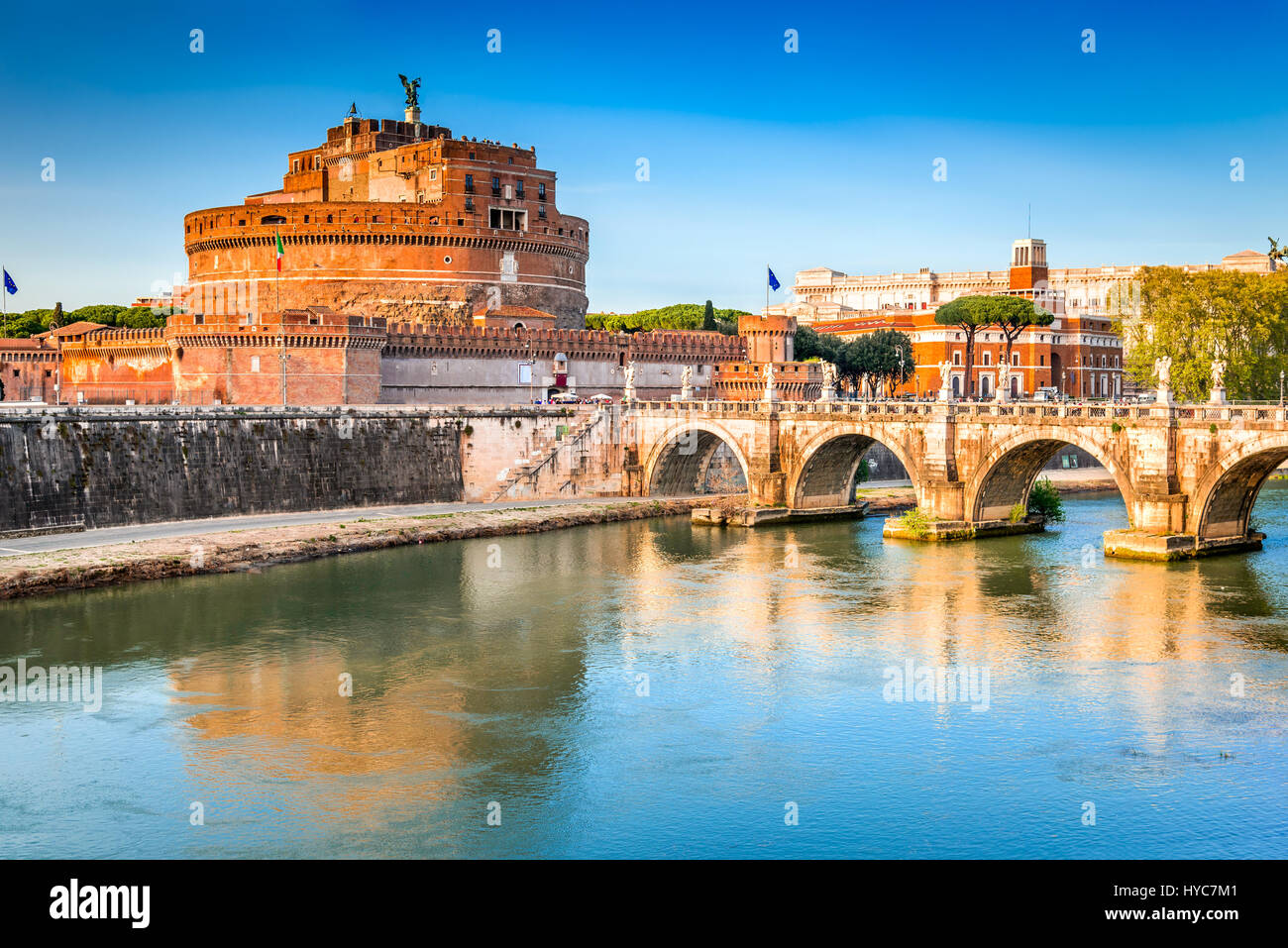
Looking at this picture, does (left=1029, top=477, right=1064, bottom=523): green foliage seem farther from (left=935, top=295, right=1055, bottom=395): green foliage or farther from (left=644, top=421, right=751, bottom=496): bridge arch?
(left=935, top=295, right=1055, bottom=395): green foliage

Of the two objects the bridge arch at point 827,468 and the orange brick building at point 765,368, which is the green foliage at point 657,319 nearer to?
the orange brick building at point 765,368

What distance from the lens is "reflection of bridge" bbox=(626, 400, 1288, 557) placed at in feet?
115

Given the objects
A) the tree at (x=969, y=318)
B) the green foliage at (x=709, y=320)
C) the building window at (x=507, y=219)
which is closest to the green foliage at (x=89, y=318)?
the building window at (x=507, y=219)

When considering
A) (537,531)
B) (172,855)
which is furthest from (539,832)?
(537,531)

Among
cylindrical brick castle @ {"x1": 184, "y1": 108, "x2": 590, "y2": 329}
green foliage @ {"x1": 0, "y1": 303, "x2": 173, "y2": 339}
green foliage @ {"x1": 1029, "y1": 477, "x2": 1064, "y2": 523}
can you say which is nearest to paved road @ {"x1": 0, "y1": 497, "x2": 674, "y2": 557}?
green foliage @ {"x1": 1029, "y1": 477, "x2": 1064, "y2": 523}

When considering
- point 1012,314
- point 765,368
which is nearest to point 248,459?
point 765,368

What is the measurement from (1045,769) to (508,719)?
881cm

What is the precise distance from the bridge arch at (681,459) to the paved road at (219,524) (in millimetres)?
2620

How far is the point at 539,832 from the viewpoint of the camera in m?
17.5

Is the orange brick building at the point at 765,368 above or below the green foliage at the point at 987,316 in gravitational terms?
below

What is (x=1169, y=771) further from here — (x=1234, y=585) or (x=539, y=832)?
(x=1234, y=585)

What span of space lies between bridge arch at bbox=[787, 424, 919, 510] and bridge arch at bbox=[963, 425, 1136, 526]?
5.17 meters

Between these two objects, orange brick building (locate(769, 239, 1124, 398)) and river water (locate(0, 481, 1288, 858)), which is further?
orange brick building (locate(769, 239, 1124, 398))

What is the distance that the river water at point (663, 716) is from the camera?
17516 mm
